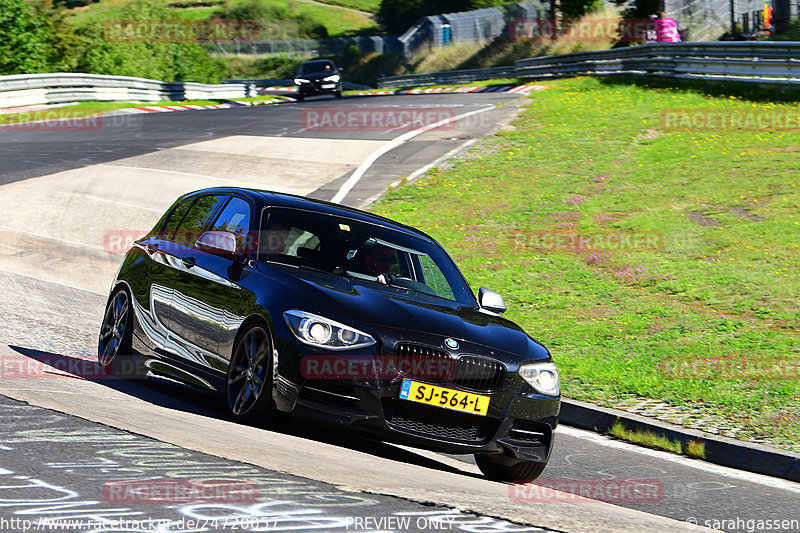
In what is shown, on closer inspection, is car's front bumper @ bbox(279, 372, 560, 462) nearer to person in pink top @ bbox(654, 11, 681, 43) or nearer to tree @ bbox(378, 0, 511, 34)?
person in pink top @ bbox(654, 11, 681, 43)

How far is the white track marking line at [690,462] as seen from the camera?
24.6ft

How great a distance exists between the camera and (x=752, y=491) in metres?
7.10

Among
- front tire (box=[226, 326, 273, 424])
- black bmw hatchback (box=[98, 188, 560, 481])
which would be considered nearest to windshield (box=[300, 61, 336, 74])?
black bmw hatchback (box=[98, 188, 560, 481])

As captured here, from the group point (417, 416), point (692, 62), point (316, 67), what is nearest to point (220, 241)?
point (417, 416)

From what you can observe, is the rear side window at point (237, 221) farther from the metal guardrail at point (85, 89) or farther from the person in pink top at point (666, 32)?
the person in pink top at point (666, 32)

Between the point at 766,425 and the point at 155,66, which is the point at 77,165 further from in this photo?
the point at 155,66

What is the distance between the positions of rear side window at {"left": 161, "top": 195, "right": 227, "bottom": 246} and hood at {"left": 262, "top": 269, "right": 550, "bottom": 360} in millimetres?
1570

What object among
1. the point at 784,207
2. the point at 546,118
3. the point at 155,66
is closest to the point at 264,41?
the point at 155,66

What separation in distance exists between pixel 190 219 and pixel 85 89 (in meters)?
29.2

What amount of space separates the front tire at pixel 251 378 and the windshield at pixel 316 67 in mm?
40958

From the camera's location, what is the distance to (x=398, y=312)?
6.63 m

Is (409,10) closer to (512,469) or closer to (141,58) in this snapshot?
(141,58)

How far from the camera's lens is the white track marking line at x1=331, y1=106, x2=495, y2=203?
62.4 feet

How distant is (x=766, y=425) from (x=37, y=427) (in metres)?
5.72
